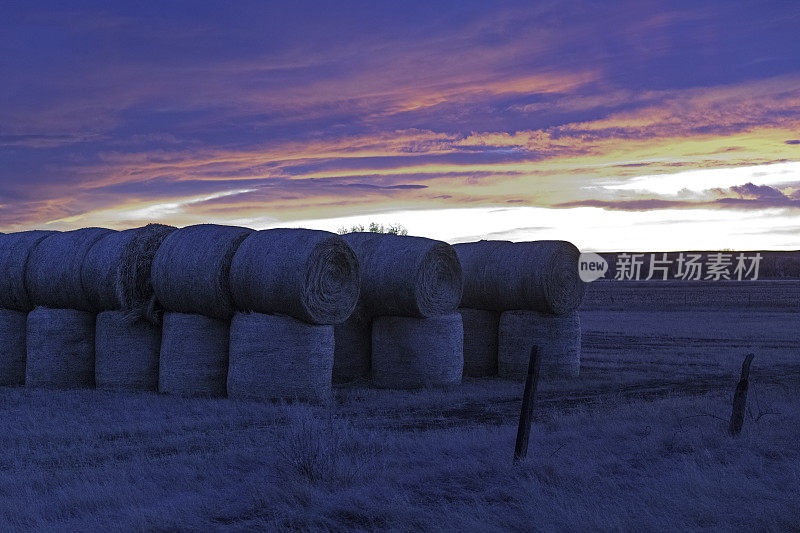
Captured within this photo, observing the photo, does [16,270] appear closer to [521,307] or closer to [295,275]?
[295,275]

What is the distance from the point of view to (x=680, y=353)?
2252 centimetres

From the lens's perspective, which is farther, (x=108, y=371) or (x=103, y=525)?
(x=108, y=371)

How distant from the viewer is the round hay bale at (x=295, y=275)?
1314 cm

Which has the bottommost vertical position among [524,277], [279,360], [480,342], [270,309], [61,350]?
[61,350]

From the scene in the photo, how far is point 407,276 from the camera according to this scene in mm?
15344

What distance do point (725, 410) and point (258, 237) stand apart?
7.46m

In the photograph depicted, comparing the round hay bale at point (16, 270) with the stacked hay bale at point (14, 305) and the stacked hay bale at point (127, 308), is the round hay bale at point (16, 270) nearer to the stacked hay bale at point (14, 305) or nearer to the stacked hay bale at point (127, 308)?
the stacked hay bale at point (14, 305)

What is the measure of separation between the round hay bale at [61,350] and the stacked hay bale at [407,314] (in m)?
4.54

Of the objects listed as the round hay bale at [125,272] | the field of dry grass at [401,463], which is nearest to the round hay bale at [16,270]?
the round hay bale at [125,272]

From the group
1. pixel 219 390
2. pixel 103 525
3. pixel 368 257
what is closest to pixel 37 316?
pixel 219 390

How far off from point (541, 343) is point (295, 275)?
6313mm

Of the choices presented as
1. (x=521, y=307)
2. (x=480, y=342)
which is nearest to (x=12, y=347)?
(x=480, y=342)

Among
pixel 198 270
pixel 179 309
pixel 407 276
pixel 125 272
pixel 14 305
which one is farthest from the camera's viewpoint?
pixel 14 305

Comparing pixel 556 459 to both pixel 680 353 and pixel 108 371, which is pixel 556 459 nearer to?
pixel 108 371
